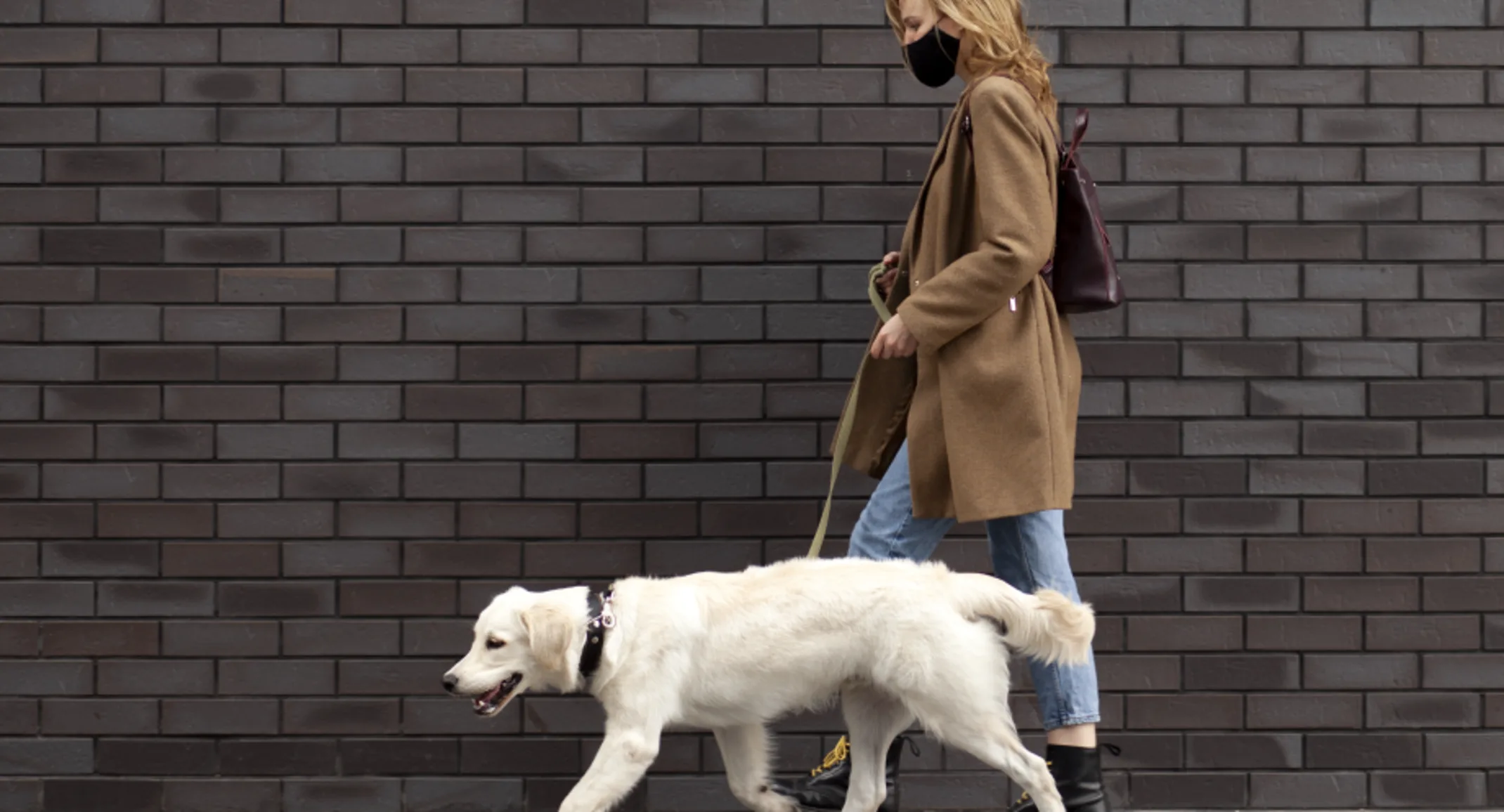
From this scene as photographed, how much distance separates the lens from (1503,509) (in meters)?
5.41

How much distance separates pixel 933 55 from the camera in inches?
174

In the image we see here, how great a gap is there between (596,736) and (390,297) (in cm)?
167

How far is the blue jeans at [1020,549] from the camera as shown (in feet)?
14.4

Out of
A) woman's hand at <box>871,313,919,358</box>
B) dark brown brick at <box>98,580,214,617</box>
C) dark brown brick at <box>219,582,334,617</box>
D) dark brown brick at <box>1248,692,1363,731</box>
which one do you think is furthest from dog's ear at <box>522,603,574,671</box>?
dark brown brick at <box>1248,692,1363,731</box>

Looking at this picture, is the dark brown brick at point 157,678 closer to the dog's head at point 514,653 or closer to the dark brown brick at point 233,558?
the dark brown brick at point 233,558

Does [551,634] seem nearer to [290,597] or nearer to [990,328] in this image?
[990,328]

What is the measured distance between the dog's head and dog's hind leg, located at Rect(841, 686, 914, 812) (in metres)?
0.85

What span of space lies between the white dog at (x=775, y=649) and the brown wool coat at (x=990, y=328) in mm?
284

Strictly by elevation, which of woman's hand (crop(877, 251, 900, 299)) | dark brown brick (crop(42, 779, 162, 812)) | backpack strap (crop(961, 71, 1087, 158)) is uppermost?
backpack strap (crop(961, 71, 1087, 158))

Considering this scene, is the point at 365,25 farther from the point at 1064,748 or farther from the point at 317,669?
the point at 1064,748

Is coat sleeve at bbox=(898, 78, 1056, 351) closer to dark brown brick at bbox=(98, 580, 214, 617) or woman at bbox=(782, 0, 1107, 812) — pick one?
woman at bbox=(782, 0, 1107, 812)

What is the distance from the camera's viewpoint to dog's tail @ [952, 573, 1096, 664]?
13.4 ft

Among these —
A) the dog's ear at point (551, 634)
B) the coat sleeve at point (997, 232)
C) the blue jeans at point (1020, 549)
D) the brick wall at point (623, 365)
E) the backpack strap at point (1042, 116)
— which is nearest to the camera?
the dog's ear at point (551, 634)

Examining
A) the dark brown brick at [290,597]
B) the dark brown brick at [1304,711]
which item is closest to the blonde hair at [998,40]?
the dark brown brick at [1304,711]
